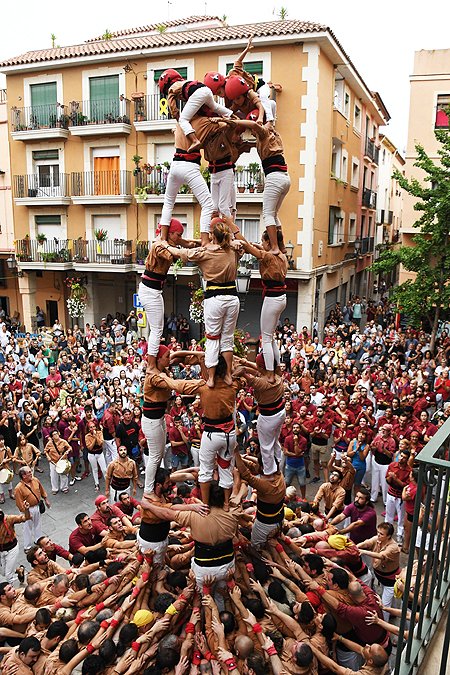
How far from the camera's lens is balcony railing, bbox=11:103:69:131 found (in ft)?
70.2

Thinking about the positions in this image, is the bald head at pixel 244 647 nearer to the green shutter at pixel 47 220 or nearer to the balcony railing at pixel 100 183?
the balcony railing at pixel 100 183

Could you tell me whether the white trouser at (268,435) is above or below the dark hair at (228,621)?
above

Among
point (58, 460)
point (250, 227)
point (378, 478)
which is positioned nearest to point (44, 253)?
point (250, 227)

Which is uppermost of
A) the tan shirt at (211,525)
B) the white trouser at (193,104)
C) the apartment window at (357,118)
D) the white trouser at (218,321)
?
the apartment window at (357,118)

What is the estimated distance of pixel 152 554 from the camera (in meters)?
6.09

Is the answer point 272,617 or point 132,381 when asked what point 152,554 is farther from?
point 132,381

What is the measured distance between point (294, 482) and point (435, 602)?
7.54m

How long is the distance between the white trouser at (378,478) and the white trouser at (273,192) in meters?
4.80

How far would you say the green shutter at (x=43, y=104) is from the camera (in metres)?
21.7

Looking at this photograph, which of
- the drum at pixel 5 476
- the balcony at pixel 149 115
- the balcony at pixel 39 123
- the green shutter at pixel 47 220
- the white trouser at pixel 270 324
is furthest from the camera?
the green shutter at pixel 47 220

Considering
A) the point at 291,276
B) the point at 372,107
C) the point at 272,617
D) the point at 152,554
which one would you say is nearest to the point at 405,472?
the point at 272,617

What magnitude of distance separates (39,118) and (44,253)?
5435 mm

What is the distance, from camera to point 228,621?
5336mm

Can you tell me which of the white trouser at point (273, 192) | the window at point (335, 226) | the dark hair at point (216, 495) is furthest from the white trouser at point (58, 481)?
the window at point (335, 226)
